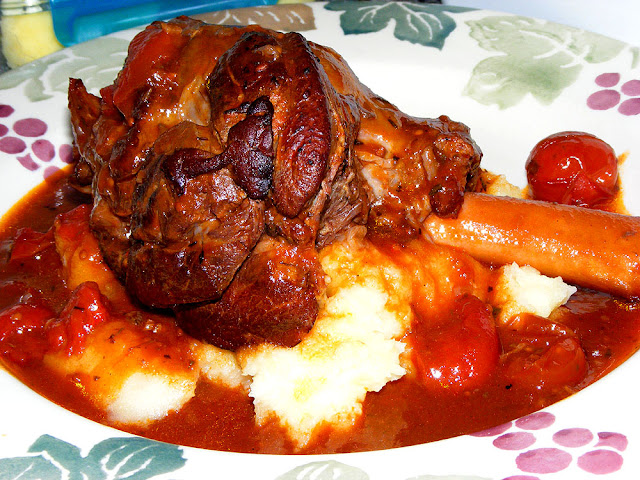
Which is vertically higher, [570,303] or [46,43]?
[46,43]

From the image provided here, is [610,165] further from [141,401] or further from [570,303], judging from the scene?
[141,401]

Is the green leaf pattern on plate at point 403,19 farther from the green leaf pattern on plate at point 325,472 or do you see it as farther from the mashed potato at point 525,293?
the green leaf pattern on plate at point 325,472

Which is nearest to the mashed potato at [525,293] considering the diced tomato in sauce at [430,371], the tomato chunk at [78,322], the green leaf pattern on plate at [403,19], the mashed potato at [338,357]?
the diced tomato in sauce at [430,371]

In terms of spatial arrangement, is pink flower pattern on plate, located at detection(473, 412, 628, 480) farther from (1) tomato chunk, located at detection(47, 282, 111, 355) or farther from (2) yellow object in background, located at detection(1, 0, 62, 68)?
(2) yellow object in background, located at detection(1, 0, 62, 68)

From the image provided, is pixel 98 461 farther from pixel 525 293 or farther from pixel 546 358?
pixel 525 293

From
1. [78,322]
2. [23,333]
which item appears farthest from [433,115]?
[23,333]

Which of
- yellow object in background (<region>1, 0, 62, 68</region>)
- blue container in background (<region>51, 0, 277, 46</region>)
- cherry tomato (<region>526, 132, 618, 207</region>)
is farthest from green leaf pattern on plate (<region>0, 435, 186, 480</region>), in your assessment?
yellow object in background (<region>1, 0, 62, 68</region>)

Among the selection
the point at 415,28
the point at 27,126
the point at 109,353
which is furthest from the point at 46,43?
the point at 109,353
